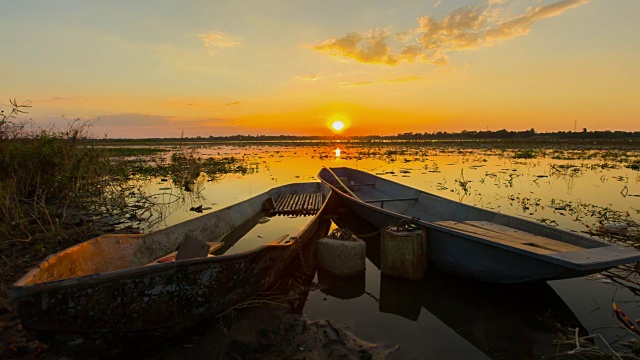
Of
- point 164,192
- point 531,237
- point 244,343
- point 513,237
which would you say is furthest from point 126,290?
point 164,192

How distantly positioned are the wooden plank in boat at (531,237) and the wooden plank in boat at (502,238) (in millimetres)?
107

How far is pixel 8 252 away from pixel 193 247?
4336mm

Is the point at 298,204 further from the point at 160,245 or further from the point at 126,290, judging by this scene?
the point at 126,290

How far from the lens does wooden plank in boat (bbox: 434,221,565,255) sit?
14.3 feet

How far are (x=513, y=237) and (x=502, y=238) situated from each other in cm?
26

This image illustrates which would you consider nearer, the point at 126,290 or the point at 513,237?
the point at 126,290

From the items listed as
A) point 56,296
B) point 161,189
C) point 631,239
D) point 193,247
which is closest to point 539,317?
point 631,239

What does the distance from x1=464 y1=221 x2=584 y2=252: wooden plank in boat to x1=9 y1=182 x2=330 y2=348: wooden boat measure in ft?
11.8

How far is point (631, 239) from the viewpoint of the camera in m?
6.78

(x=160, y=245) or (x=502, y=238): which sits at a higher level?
(x=502, y=238)

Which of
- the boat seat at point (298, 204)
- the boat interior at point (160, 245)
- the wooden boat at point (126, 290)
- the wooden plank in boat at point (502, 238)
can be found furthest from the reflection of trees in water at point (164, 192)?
the wooden plank in boat at point (502, 238)

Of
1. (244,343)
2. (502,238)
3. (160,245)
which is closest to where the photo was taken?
(244,343)

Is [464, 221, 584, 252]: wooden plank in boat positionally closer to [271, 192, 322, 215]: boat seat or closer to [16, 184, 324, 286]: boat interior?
[16, 184, 324, 286]: boat interior

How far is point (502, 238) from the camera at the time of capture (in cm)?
496
